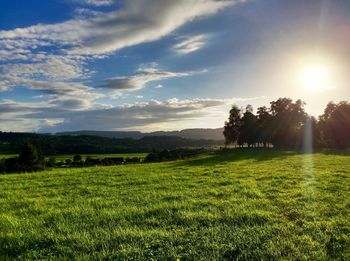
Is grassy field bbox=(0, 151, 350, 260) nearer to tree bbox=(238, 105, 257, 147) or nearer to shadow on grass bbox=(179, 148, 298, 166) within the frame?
shadow on grass bbox=(179, 148, 298, 166)

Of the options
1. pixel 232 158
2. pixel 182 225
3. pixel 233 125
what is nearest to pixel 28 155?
pixel 232 158

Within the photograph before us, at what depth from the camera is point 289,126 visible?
341 feet

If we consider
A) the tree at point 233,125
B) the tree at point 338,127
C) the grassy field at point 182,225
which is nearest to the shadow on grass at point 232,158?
the tree at point 338,127

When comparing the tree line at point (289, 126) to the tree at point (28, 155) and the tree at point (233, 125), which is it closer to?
the tree at point (233, 125)

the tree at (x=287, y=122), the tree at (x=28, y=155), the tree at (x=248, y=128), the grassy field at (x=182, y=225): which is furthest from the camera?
the tree at (x=248, y=128)

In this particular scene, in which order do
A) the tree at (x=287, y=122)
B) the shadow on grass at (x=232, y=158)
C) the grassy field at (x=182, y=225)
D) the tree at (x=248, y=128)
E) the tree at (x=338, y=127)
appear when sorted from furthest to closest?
the tree at (x=248, y=128)
the tree at (x=287, y=122)
the tree at (x=338, y=127)
the shadow on grass at (x=232, y=158)
the grassy field at (x=182, y=225)

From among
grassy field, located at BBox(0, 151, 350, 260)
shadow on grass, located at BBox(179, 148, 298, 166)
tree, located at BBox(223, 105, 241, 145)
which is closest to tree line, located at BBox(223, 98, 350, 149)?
tree, located at BBox(223, 105, 241, 145)

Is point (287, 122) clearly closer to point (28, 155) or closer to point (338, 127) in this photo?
point (338, 127)

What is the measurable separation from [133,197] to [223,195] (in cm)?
470

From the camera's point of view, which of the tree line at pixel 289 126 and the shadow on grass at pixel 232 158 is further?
the tree line at pixel 289 126

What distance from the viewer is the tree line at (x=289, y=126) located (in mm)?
97625

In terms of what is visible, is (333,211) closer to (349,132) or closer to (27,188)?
(27,188)

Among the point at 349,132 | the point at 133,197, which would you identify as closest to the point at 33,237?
the point at 133,197

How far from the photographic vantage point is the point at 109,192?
811 inches
